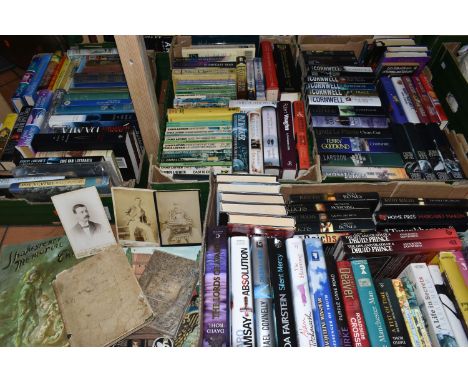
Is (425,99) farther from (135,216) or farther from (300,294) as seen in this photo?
(135,216)

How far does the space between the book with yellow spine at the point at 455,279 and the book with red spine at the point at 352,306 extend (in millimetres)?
348

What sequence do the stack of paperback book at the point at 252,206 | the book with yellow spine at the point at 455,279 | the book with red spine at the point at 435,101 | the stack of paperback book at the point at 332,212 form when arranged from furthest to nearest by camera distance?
the book with red spine at the point at 435,101, the stack of paperback book at the point at 332,212, the stack of paperback book at the point at 252,206, the book with yellow spine at the point at 455,279

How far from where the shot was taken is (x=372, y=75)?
6.95 feet

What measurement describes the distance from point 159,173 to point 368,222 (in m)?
0.95

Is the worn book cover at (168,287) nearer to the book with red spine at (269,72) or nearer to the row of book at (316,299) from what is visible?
the row of book at (316,299)

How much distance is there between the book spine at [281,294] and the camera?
124cm

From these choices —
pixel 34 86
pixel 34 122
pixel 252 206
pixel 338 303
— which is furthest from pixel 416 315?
pixel 34 86

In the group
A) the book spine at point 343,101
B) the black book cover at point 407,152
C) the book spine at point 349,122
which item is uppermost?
the book spine at point 343,101

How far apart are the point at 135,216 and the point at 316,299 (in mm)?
922

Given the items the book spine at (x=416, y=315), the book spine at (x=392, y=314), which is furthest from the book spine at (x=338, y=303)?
the book spine at (x=416, y=315)

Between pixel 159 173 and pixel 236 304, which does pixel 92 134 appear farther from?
pixel 236 304

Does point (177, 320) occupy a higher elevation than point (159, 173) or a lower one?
lower


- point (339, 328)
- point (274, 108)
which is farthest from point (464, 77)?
point (339, 328)

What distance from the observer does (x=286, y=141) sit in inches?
71.4
